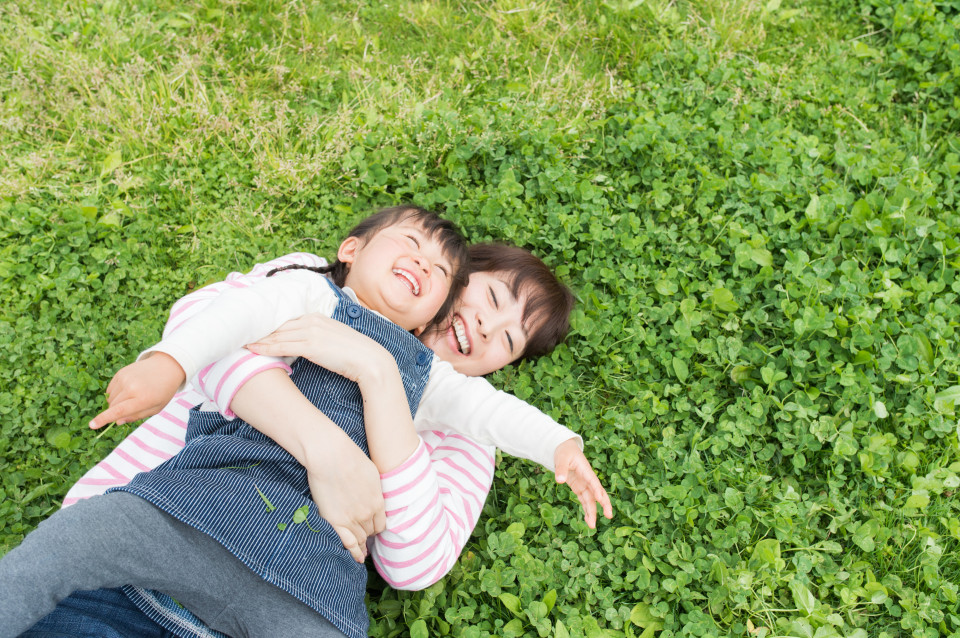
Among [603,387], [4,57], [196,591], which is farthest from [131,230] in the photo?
[603,387]

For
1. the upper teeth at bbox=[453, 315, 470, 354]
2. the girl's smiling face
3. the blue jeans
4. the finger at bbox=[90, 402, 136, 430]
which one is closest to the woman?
the upper teeth at bbox=[453, 315, 470, 354]

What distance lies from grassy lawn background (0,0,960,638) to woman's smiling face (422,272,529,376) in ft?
0.80

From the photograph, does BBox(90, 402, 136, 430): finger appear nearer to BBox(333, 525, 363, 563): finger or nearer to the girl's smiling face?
BBox(333, 525, 363, 563): finger

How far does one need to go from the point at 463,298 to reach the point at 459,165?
3.56ft

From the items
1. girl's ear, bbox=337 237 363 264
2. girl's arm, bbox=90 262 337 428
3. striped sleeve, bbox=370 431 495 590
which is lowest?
striped sleeve, bbox=370 431 495 590

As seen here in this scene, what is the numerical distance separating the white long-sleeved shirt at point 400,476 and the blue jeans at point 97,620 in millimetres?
534

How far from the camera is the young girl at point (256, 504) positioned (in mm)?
2074

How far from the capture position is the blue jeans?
6.76ft

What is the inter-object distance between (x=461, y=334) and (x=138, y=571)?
1618mm

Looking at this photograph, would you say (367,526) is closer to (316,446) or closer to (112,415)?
(316,446)

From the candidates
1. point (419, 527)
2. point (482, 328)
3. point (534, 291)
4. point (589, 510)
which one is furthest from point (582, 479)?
point (534, 291)

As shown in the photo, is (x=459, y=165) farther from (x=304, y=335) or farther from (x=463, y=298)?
(x=304, y=335)

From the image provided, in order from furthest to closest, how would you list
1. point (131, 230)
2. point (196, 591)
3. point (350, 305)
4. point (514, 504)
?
point (131, 230) < point (514, 504) < point (350, 305) < point (196, 591)

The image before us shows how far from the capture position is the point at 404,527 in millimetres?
2518
